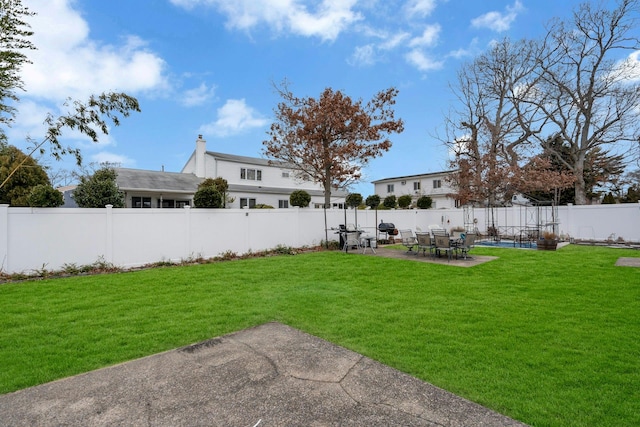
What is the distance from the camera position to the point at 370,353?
3623 mm

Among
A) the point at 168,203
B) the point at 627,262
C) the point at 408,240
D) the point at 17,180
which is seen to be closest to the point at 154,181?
the point at 168,203

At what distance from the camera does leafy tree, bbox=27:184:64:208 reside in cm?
807

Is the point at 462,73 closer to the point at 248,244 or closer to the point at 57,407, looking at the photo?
the point at 248,244

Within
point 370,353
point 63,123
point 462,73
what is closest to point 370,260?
point 370,353

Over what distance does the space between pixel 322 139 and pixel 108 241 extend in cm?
1016

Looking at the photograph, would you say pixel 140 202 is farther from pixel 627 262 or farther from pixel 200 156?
pixel 627 262

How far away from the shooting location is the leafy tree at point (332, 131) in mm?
15378

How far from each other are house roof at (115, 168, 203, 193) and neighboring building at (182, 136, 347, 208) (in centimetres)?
180

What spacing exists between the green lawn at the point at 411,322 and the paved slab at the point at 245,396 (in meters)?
0.28

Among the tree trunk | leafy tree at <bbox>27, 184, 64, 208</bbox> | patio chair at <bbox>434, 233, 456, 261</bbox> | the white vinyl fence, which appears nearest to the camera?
the white vinyl fence

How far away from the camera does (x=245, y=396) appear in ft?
9.18

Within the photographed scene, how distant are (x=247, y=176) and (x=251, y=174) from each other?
1.57 feet

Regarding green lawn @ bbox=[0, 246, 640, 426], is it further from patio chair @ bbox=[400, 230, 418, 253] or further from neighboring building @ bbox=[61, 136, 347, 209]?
neighboring building @ bbox=[61, 136, 347, 209]

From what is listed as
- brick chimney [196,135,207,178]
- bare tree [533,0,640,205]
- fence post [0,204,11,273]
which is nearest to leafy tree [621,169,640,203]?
bare tree [533,0,640,205]
